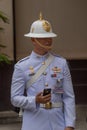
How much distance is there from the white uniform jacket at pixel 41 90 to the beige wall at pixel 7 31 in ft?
15.5

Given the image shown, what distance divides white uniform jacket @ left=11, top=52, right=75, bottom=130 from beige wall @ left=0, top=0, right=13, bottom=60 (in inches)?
186

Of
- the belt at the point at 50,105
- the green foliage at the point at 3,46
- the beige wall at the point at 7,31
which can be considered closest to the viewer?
the belt at the point at 50,105

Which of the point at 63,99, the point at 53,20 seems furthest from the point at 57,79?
the point at 53,20

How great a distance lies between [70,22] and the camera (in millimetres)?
9875

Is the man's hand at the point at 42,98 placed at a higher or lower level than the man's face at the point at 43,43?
lower

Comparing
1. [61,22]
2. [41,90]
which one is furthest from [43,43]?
[61,22]

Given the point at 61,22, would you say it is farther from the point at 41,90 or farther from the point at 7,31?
the point at 41,90

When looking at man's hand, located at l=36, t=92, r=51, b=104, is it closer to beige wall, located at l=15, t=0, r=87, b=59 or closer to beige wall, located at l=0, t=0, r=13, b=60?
beige wall, located at l=0, t=0, r=13, b=60

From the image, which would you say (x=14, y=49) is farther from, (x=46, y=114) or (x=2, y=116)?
(x=46, y=114)

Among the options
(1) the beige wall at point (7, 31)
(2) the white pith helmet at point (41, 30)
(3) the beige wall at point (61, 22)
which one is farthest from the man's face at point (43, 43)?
(3) the beige wall at point (61, 22)

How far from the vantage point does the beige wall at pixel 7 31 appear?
9.13 m

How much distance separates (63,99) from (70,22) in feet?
17.9

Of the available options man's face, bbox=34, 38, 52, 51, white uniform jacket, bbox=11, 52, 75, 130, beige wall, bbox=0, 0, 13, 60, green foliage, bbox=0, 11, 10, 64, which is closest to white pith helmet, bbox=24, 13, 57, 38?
man's face, bbox=34, 38, 52, 51

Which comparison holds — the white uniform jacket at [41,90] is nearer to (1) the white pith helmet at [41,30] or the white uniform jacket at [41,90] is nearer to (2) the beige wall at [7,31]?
(1) the white pith helmet at [41,30]
